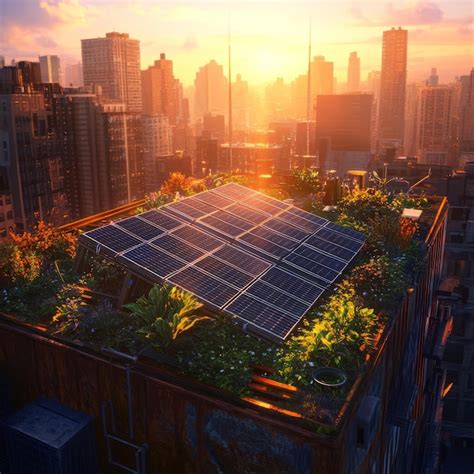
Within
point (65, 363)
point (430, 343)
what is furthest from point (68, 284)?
point (430, 343)

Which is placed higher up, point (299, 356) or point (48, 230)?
point (48, 230)

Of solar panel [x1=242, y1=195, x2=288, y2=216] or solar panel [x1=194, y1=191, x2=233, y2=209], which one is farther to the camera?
solar panel [x1=242, y1=195, x2=288, y2=216]

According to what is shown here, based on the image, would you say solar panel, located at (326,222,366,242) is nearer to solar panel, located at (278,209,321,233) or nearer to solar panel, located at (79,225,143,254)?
solar panel, located at (278,209,321,233)

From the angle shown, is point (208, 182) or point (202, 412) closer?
point (202, 412)

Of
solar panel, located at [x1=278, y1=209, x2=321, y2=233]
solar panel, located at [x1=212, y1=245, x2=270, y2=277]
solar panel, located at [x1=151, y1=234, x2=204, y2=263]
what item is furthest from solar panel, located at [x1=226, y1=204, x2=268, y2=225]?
solar panel, located at [x1=151, y1=234, x2=204, y2=263]

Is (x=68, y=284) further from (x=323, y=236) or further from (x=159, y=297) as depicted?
(x=323, y=236)

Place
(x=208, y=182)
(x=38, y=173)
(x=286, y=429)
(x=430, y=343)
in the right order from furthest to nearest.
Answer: (x=38, y=173) < (x=208, y=182) < (x=430, y=343) < (x=286, y=429)
